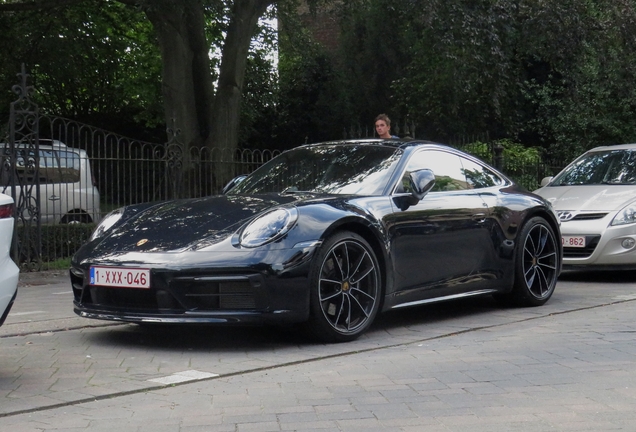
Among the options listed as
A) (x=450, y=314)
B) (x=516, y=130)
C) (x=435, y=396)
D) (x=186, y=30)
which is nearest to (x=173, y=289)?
(x=435, y=396)

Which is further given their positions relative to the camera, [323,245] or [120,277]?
[323,245]

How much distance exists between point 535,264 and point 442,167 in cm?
140

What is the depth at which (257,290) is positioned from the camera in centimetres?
610

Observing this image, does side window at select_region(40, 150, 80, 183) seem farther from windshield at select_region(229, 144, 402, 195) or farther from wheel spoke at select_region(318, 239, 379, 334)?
wheel spoke at select_region(318, 239, 379, 334)

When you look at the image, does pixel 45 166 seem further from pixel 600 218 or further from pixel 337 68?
pixel 337 68

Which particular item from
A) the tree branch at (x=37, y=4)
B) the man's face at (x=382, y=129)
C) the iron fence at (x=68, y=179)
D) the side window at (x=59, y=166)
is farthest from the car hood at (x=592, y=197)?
the tree branch at (x=37, y=4)

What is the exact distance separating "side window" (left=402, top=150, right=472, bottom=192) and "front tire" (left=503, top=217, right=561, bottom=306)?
2.69 ft

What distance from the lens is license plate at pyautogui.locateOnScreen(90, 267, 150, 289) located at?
243 inches

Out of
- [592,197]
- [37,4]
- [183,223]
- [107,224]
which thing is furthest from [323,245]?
[37,4]

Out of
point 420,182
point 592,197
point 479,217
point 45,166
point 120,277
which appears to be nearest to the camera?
point 120,277

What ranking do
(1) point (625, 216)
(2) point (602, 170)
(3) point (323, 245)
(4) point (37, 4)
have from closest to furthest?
(3) point (323, 245) < (1) point (625, 216) < (2) point (602, 170) < (4) point (37, 4)

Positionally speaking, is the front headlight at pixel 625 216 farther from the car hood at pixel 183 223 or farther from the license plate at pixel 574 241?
the car hood at pixel 183 223

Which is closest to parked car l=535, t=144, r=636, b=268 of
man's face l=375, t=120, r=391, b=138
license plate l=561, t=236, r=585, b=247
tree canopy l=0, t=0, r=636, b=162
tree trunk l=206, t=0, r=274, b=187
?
license plate l=561, t=236, r=585, b=247

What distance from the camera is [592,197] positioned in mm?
11156
